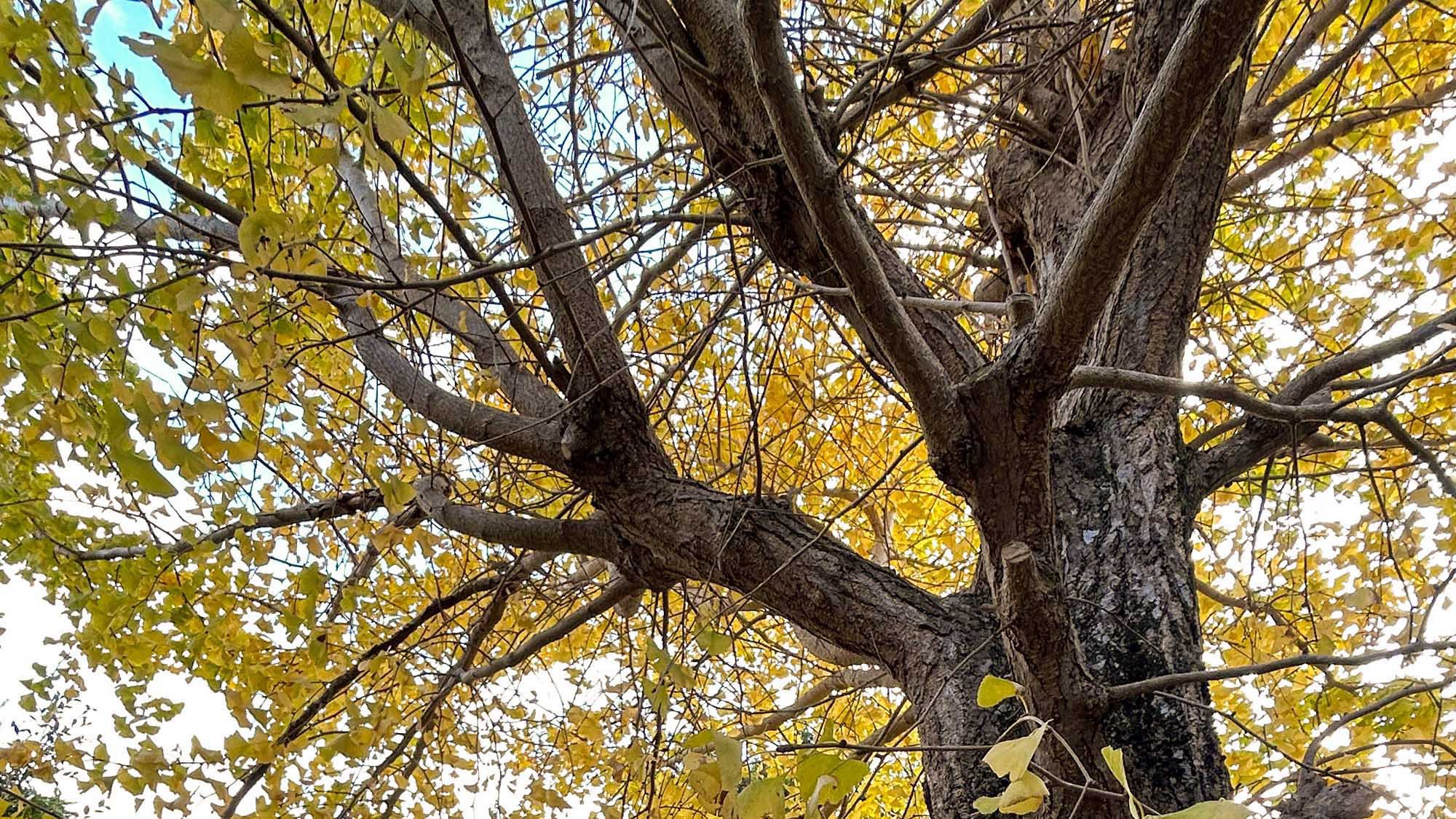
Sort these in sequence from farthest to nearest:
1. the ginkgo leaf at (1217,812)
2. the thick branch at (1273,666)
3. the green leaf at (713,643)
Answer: the green leaf at (713,643), the thick branch at (1273,666), the ginkgo leaf at (1217,812)

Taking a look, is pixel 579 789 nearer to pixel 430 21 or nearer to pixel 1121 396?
pixel 1121 396

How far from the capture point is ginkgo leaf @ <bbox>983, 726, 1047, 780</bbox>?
0.72 metres

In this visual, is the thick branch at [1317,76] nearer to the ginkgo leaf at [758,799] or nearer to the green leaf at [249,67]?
the ginkgo leaf at [758,799]

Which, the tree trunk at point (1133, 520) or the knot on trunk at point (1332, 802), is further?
the tree trunk at point (1133, 520)

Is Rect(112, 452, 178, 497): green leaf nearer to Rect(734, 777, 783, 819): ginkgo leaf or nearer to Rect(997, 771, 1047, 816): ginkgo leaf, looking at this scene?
Rect(734, 777, 783, 819): ginkgo leaf

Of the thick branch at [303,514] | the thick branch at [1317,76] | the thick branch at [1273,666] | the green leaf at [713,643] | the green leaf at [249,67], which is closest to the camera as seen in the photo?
the green leaf at [249,67]

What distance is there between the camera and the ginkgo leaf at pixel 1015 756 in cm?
72

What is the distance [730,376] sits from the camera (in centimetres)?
209

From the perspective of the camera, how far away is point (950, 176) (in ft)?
10.4

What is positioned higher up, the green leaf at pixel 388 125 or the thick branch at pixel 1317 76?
the thick branch at pixel 1317 76

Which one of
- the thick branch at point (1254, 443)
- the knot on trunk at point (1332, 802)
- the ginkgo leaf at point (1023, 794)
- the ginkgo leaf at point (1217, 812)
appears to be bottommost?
the ginkgo leaf at point (1217, 812)

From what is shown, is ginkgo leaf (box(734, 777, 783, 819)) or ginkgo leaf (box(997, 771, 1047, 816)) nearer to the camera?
ginkgo leaf (box(997, 771, 1047, 816))

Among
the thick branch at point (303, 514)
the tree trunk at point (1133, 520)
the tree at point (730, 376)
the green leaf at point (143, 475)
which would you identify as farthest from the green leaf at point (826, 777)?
the thick branch at point (303, 514)

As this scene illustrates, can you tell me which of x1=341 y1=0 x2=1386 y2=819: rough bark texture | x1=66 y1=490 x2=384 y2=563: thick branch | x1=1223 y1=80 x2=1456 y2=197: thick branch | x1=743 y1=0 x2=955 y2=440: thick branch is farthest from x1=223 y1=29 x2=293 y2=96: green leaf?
x1=1223 y1=80 x2=1456 y2=197: thick branch
